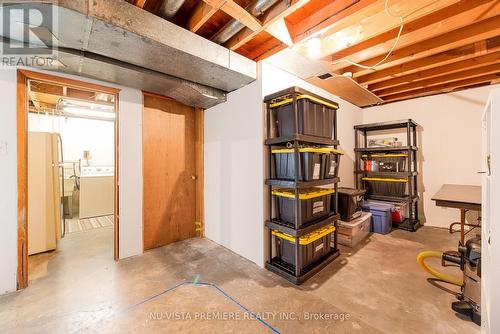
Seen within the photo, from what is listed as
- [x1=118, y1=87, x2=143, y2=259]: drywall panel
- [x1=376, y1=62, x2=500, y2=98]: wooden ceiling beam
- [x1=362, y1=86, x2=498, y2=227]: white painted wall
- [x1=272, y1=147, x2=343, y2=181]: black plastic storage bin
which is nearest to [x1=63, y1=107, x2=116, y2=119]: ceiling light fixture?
[x1=118, y1=87, x2=143, y2=259]: drywall panel

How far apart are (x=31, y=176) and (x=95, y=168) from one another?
7.37 ft

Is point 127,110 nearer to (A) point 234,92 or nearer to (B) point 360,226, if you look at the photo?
(A) point 234,92

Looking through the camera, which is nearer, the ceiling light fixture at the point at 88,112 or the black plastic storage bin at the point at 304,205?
the black plastic storage bin at the point at 304,205

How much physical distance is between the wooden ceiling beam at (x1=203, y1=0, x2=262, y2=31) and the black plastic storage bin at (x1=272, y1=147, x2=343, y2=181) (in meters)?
1.17

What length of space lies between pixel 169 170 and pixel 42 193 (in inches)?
64.5

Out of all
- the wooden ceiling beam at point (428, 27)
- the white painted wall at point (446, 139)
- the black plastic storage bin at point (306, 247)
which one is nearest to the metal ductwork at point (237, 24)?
the wooden ceiling beam at point (428, 27)

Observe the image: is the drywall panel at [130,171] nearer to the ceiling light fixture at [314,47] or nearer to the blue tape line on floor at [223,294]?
the blue tape line on floor at [223,294]

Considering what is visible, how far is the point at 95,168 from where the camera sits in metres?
4.75

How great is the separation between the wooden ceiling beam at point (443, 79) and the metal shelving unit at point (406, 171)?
1.83 ft

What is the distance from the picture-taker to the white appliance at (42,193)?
2.64 m

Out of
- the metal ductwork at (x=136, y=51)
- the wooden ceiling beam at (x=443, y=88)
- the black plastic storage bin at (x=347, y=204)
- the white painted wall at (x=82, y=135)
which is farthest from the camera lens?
the white painted wall at (x=82, y=135)

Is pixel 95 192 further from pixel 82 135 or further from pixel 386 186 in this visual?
pixel 386 186

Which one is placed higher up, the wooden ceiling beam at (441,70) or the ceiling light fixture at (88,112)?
the wooden ceiling beam at (441,70)

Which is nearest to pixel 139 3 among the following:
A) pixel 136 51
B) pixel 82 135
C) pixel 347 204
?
pixel 136 51
